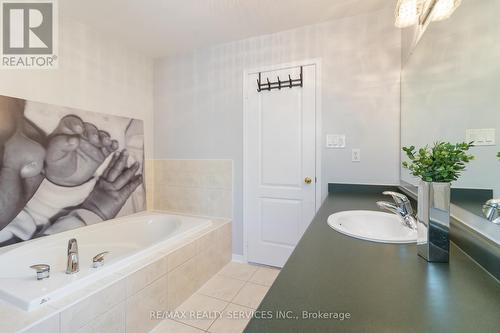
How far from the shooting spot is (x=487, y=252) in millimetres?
674

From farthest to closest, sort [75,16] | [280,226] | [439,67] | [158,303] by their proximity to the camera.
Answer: [280,226]
[75,16]
[158,303]
[439,67]

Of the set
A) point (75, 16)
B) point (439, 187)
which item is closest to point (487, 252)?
point (439, 187)

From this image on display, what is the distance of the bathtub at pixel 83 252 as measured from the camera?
1.09 m

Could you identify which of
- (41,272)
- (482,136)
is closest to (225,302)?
(41,272)

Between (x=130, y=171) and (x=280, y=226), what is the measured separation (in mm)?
1807

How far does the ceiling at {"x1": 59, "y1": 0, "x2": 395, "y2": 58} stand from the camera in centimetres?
189

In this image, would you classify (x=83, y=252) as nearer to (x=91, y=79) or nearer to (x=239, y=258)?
(x=239, y=258)

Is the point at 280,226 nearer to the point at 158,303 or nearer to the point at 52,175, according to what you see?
the point at 158,303

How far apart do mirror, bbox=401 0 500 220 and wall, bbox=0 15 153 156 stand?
278 cm

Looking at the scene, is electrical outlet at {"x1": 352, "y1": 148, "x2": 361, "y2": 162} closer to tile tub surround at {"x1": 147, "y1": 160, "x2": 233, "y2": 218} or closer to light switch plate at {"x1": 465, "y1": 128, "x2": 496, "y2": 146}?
light switch plate at {"x1": 465, "y1": 128, "x2": 496, "y2": 146}

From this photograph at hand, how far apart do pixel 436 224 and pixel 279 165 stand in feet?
5.48
